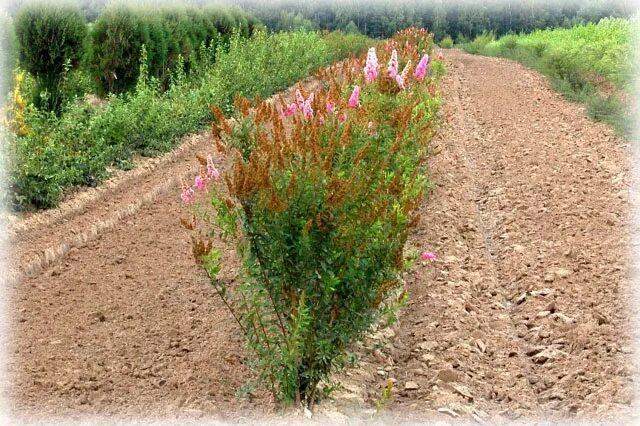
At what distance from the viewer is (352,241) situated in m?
3.33

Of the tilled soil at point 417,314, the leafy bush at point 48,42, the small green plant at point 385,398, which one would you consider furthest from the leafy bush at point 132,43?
the small green plant at point 385,398

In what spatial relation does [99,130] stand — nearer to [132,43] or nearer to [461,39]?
[132,43]

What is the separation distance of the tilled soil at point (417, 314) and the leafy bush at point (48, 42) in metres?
3.46

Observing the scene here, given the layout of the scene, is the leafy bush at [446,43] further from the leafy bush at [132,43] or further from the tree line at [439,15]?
the leafy bush at [132,43]

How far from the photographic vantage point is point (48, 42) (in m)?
11.5

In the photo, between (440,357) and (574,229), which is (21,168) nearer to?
(440,357)

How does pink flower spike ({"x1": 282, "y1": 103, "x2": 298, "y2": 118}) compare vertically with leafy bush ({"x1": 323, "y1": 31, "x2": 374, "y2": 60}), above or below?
above

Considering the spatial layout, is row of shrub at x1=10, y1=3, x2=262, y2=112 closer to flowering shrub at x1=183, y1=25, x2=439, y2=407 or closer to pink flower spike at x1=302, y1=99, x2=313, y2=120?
pink flower spike at x1=302, y1=99, x2=313, y2=120

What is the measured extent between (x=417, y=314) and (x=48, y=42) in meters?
8.73

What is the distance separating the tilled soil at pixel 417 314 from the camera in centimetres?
407

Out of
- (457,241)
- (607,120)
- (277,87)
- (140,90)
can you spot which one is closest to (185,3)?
(277,87)

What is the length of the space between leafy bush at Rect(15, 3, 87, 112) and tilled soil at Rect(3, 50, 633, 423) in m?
3.46

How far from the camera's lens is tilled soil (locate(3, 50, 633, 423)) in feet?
13.4

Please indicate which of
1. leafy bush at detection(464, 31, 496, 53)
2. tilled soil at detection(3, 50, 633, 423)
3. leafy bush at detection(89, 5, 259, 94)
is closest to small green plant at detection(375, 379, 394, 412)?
tilled soil at detection(3, 50, 633, 423)
